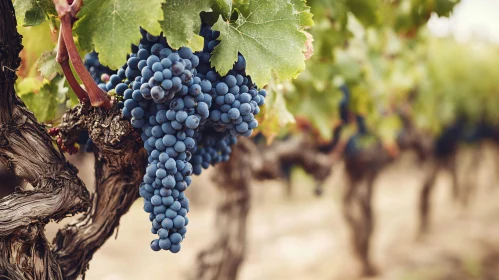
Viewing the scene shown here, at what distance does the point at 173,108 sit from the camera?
128 cm

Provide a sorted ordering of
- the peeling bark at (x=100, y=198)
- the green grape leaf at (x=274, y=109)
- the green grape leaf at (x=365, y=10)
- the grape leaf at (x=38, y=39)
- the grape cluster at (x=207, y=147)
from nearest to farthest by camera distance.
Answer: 1. the peeling bark at (x=100, y=198)
2. the grape cluster at (x=207, y=147)
3. the grape leaf at (x=38, y=39)
4. the green grape leaf at (x=274, y=109)
5. the green grape leaf at (x=365, y=10)

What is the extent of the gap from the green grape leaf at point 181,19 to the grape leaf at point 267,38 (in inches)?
2.6

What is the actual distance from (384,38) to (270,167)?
1.66 m

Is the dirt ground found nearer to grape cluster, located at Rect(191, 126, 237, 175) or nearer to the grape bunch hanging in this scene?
grape cluster, located at Rect(191, 126, 237, 175)

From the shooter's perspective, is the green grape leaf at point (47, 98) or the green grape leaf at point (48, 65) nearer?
the green grape leaf at point (48, 65)

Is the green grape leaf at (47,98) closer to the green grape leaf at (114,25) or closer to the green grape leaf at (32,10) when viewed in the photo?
the green grape leaf at (32,10)

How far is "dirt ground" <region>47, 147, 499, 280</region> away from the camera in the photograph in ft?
28.3

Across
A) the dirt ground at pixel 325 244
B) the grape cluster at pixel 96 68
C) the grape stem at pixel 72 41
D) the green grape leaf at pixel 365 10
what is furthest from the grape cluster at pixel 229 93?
the dirt ground at pixel 325 244

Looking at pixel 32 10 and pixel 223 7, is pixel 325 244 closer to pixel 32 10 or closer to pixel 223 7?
pixel 223 7

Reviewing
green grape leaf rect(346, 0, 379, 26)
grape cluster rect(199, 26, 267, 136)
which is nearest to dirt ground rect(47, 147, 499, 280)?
green grape leaf rect(346, 0, 379, 26)

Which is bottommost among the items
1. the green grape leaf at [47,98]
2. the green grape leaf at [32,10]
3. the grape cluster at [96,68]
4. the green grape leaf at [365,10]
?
the green grape leaf at [32,10]

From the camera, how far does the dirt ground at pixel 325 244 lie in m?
8.64

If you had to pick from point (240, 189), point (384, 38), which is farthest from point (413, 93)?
point (240, 189)

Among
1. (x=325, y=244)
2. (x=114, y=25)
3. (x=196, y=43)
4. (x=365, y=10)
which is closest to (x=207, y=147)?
(x=196, y=43)
